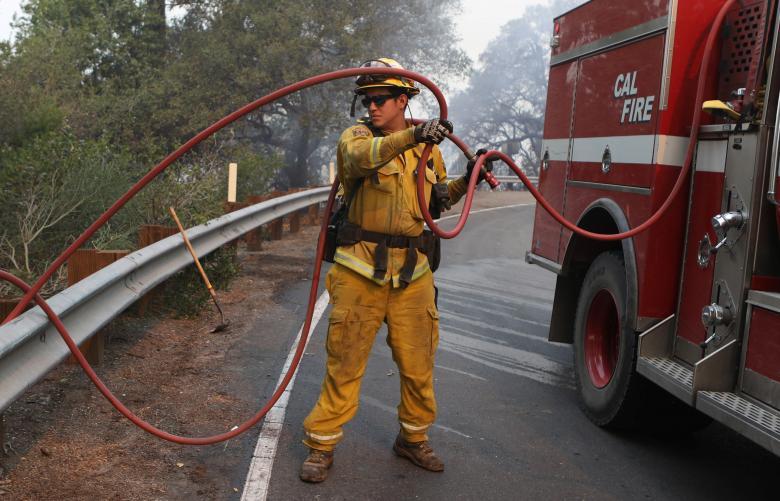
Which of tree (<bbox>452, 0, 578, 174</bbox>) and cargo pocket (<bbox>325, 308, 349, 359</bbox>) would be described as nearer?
cargo pocket (<bbox>325, 308, 349, 359</bbox>)

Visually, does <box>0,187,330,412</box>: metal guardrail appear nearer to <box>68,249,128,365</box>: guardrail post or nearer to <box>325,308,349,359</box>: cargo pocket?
<box>68,249,128,365</box>: guardrail post

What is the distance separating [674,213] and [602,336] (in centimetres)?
133

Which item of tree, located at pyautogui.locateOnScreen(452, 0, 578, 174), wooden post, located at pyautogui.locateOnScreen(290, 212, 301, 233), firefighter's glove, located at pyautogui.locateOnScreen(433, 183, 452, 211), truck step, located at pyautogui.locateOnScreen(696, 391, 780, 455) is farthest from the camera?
tree, located at pyautogui.locateOnScreen(452, 0, 578, 174)

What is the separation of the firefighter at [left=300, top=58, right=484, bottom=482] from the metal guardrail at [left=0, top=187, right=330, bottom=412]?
53.3 inches

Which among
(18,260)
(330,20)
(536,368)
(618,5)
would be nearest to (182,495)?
(536,368)

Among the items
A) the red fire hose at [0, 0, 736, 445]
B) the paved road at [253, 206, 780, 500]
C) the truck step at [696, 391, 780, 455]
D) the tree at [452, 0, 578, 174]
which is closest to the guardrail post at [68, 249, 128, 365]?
the red fire hose at [0, 0, 736, 445]

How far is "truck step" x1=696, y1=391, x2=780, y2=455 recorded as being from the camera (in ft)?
12.2

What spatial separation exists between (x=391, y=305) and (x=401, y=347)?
22 centimetres

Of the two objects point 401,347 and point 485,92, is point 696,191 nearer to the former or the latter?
point 401,347

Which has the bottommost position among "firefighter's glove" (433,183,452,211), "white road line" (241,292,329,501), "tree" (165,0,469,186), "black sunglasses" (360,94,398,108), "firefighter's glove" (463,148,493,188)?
"white road line" (241,292,329,501)

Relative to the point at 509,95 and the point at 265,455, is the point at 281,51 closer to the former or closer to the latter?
the point at 265,455

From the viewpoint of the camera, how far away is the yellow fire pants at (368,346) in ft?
15.2

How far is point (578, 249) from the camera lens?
20.7 ft

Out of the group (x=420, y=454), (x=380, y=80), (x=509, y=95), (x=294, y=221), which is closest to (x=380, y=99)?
(x=380, y=80)
